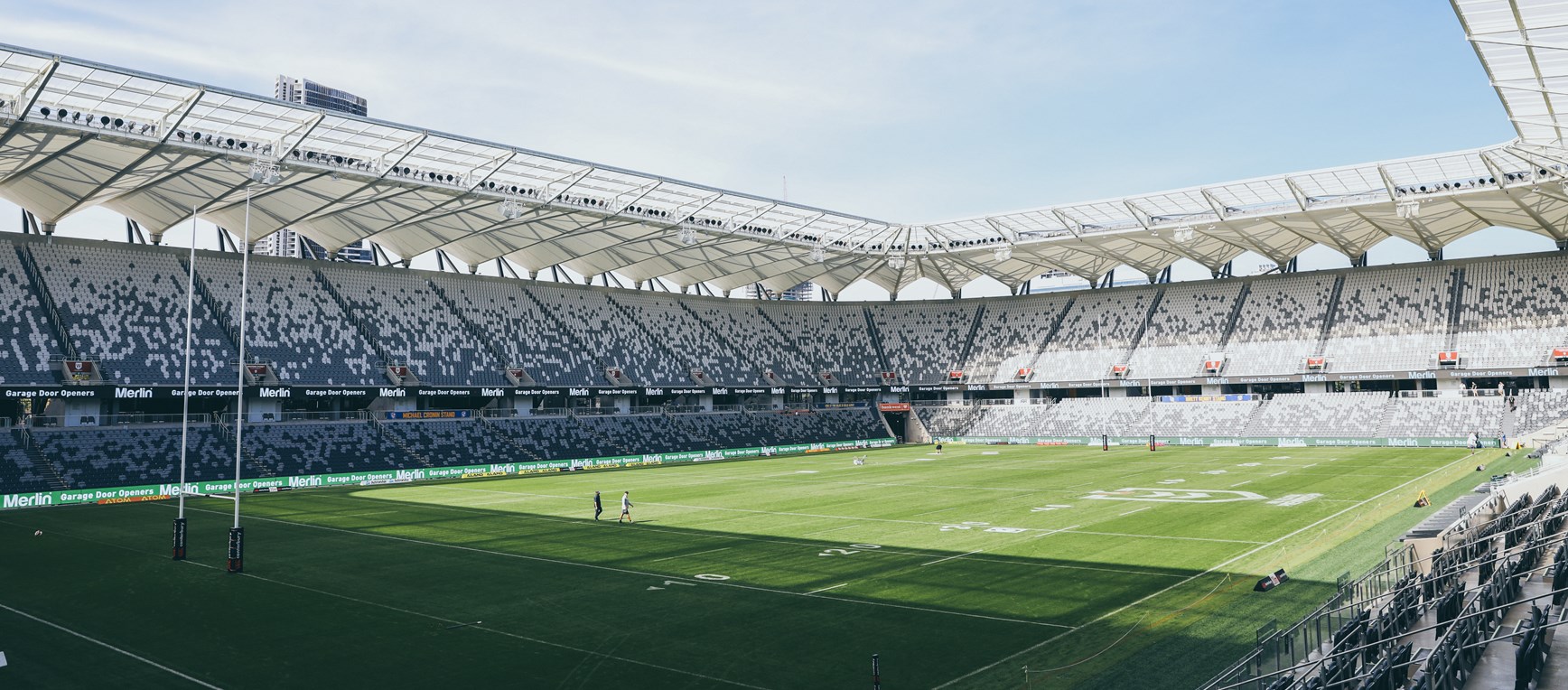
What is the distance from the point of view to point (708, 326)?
84125 millimetres

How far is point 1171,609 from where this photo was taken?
19750 millimetres

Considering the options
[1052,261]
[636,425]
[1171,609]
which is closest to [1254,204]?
[1052,261]

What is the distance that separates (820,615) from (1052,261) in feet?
216

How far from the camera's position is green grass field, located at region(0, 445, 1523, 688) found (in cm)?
1667

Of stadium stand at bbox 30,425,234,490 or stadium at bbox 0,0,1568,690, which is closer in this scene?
stadium at bbox 0,0,1568,690

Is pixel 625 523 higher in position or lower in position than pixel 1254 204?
lower

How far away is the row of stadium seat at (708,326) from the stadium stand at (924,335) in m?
0.19

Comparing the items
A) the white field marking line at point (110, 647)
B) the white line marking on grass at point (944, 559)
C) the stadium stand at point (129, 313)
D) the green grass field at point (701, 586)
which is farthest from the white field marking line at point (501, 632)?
the stadium stand at point (129, 313)

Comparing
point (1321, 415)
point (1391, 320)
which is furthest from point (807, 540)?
point (1391, 320)

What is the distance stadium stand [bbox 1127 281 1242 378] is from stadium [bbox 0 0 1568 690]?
1.17 ft

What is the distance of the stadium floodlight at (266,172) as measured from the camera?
42812 mm

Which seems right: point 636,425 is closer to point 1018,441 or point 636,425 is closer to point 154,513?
point 1018,441

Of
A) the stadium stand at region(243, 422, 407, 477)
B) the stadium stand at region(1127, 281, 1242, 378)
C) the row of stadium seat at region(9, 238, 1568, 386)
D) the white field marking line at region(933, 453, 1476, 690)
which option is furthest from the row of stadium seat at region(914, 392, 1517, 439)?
the stadium stand at region(243, 422, 407, 477)

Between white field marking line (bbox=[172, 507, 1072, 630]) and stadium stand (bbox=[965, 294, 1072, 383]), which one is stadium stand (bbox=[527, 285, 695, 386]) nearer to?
stadium stand (bbox=[965, 294, 1072, 383])
